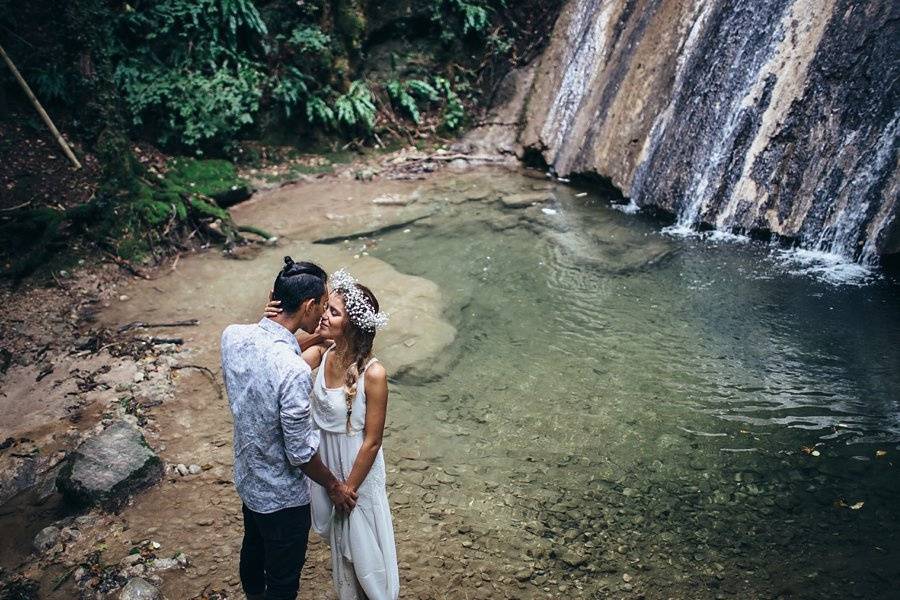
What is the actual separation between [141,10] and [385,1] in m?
4.79

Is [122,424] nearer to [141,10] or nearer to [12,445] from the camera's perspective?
[12,445]

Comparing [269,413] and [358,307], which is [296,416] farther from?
[358,307]

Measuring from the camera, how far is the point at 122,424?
170 inches

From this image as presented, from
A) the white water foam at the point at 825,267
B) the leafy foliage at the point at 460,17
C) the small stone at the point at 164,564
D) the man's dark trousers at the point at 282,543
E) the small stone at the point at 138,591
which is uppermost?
the leafy foliage at the point at 460,17

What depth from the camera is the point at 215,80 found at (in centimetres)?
1078

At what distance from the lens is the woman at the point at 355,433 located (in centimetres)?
268

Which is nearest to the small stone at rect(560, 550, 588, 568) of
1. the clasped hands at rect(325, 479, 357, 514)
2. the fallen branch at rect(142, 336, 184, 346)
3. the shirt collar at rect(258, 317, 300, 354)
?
the clasped hands at rect(325, 479, 357, 514)

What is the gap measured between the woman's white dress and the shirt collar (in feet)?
0.91

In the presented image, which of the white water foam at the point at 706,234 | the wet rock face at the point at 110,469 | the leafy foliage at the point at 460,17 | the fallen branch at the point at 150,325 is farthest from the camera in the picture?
the leafy foliage at the point at 460,17

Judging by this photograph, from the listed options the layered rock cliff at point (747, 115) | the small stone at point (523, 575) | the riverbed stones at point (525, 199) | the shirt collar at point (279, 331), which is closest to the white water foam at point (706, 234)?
the layered rock cliff at point (747, 115)

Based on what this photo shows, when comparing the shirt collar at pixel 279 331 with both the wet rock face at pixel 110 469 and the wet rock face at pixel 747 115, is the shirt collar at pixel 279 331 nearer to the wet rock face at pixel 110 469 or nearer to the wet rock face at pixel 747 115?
the wet rock face at pixel 110 469

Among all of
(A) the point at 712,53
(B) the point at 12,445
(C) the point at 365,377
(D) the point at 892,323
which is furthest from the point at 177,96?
(D) the point at 892,323

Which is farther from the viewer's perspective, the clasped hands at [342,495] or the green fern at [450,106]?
the green fern at [450,106]

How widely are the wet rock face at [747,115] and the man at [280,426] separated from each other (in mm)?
7250
